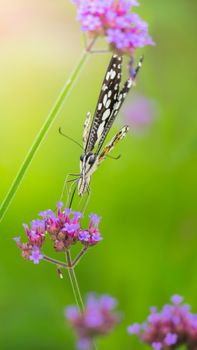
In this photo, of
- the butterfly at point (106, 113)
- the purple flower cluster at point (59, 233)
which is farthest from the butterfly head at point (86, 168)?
the purple flower cluster at point (59, 233)

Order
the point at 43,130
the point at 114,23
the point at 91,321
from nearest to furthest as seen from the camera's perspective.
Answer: the point at 91,321, the point at 43,130, the point at 114,23

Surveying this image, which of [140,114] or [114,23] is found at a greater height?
[140,114]

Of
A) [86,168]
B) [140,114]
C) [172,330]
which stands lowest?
[172,330]

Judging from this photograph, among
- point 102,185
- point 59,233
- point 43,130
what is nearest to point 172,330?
point 59,233

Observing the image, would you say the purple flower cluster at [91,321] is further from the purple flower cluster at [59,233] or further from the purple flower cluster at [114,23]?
the purple flower cluster at [114,23]

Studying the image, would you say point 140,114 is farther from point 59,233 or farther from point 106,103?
point 59,233

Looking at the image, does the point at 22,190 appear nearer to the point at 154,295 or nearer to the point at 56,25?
the point at 154,295

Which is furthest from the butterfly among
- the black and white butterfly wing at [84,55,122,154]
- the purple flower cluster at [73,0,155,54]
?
the purple flower cluster at [73,0,155,54]

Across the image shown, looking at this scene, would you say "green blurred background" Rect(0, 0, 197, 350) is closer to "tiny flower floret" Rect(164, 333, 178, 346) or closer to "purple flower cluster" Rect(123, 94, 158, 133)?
"purple flower cluster" Rect(123, 94, 158, 133)
